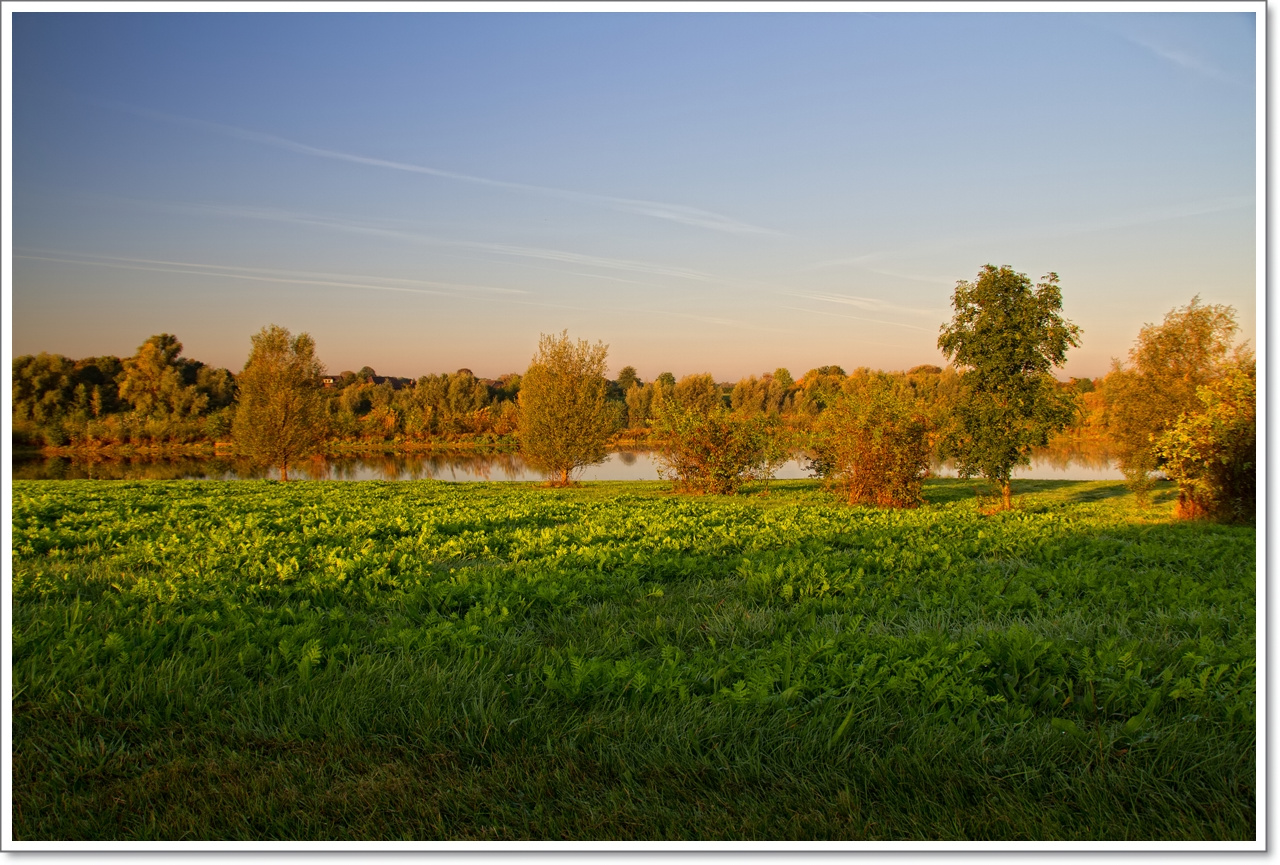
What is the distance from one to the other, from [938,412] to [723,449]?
17.3 feet

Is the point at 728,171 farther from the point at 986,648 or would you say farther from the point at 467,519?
the point at 467,519

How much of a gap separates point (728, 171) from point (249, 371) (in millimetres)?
24642

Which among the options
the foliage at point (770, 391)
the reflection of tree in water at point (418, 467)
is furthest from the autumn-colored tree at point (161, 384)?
the foliage at point (770, 391)

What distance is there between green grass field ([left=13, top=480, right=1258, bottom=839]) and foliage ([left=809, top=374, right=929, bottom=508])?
8.56 meters

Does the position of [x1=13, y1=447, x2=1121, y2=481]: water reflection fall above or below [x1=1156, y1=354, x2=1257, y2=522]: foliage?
below

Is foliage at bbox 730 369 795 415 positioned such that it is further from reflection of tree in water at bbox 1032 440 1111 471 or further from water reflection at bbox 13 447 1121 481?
reflection of tree in water at bbox 1032 440 1111 471

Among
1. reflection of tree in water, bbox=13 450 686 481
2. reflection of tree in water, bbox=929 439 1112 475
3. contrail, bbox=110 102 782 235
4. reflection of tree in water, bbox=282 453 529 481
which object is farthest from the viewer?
reflection of tree in water, bbox=282 453 529 481

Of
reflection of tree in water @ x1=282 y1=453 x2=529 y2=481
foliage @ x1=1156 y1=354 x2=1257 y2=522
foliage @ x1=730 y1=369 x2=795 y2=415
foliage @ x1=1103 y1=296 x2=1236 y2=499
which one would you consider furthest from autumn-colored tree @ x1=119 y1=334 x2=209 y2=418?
foliage @ x1=730 y1=369 x2=795 y2=415

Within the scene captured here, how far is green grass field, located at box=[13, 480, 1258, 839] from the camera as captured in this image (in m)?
2.49

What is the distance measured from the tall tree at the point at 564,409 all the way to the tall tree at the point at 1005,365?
420 inches

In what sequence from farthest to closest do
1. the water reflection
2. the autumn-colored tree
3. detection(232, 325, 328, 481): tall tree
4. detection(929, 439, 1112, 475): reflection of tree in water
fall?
detection(929, 439, 1112, 475): reflection of tree in water → detection(232, 325, 328, 481): tall tree → the water reflection → the autumn-colored tree

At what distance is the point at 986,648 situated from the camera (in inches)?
149

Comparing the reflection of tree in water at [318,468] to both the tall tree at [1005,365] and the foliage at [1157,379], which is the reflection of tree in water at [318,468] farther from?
the foliage at [1157,379]

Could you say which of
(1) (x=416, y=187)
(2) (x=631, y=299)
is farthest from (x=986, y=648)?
(2) (x=631, y=299)
